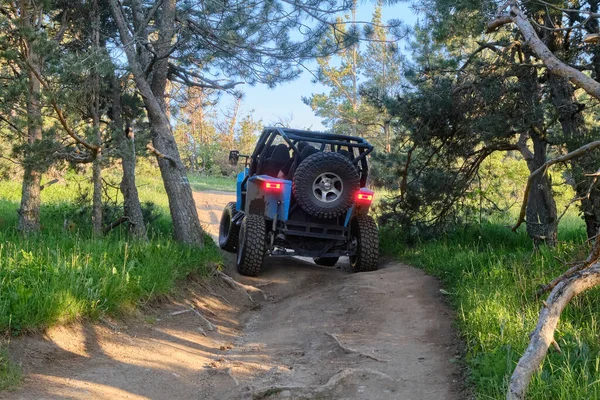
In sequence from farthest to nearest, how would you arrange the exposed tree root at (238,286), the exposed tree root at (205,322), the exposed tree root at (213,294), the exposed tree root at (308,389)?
the exposed tree root at (238,286) < the exposed tree root at (213,294) < the exposed tree root at (205,322) < the exposed tree root at (308,389)

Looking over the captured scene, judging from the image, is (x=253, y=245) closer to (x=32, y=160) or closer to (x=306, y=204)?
(x=306, y=204)

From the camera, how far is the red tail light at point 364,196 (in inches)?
358

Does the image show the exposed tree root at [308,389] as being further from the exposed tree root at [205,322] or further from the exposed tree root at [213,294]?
the exposed tree root at [213,294]

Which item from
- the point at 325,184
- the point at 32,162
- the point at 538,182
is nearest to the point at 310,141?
the point at 325,184

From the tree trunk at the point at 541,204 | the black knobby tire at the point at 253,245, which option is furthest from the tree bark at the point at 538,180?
the black knobby tire at the point at 253,245

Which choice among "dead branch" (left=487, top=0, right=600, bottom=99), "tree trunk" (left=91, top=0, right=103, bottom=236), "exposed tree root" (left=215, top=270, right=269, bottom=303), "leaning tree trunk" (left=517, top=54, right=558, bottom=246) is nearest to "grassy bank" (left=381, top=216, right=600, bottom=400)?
"leaning tree trunk" (left=517, top=54, right=558, bottom=246)

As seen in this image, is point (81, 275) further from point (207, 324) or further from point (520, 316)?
point (520, 316)

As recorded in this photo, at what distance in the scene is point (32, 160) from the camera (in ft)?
22.0

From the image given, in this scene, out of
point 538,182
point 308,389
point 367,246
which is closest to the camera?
point 308,389

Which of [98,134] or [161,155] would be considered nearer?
[98,134]

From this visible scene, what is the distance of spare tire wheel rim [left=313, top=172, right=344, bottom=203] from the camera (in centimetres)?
848

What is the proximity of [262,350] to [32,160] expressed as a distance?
3.59 m

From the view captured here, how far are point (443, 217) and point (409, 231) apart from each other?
758mm

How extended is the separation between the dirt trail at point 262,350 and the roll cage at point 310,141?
2.46 metres
